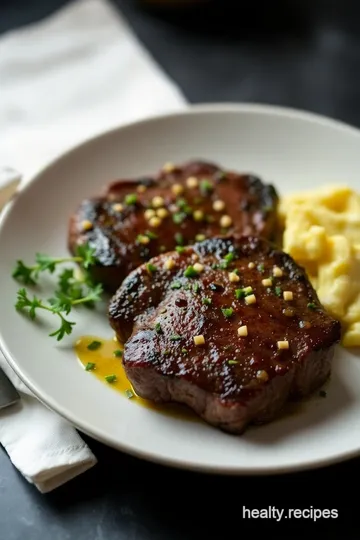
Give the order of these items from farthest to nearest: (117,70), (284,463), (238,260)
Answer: (117,70), (238,260), (284,463)

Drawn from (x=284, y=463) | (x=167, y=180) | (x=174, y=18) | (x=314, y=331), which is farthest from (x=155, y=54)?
(x=284, y=463)

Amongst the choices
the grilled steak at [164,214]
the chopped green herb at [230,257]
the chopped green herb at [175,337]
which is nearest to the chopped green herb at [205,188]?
the grilled steak at [164,214]

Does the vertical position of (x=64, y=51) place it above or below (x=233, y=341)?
above

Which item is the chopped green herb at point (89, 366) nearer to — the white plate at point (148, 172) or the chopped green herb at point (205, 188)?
the white plate at point (148, 172)

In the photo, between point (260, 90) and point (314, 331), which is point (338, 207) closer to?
point (314, 331)

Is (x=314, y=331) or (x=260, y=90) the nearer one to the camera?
(x=314, y=331)

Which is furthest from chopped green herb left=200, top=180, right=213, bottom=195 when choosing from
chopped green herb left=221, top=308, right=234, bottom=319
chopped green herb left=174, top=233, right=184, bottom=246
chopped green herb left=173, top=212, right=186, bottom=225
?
chopped green herb left=221, top=308, right=234, bottom=319
